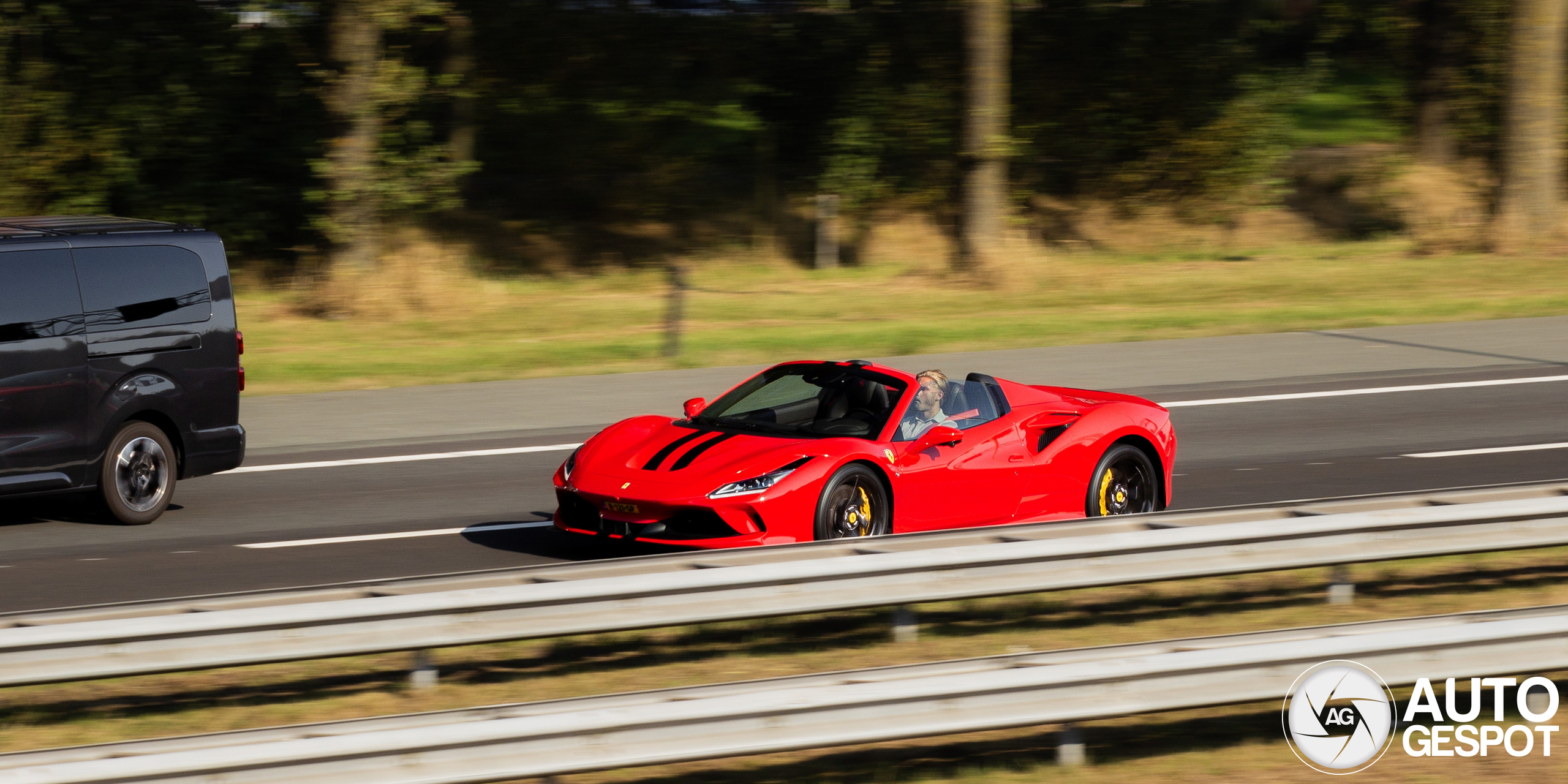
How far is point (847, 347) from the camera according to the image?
19141 millimetres

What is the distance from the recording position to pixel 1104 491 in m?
10.0

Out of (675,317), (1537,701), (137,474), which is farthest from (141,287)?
(675,317)

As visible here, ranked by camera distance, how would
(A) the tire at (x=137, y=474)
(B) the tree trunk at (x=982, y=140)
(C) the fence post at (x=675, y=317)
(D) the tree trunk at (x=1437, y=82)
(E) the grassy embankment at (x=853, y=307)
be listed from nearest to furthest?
(A) the tire at (x=137, y=474) < (C) the fence post at (x=675, y=317) < (E) the grassy embankment at (x=853, y=307) < (B) the tree trunk at (x=982, y=140) < (D) the tree trunk at (x=1437, y=82)

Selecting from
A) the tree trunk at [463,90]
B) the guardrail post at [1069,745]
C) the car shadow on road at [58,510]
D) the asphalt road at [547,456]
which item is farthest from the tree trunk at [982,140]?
the guardrail post at [1069,745]

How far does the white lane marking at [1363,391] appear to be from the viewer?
1528 cm

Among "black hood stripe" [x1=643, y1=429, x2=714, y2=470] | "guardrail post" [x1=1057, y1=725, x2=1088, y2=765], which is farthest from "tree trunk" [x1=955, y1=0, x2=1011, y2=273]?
"guardrail post" [x1=1057, y1=725, x2=1088, y2=765]

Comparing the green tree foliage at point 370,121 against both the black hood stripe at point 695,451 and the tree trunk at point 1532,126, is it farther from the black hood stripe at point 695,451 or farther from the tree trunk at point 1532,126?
the tree trunk at point 1532,126

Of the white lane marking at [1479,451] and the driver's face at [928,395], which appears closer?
the driver's face at [928,395]

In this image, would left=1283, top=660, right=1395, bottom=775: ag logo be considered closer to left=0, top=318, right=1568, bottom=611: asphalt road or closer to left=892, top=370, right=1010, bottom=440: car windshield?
left=892, top=370, right=1010, bottom=440: car windshield

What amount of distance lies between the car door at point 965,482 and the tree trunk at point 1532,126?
68.2ft

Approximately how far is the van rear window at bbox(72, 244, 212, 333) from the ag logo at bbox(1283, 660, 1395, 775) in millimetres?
7722

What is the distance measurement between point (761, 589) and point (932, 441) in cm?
307

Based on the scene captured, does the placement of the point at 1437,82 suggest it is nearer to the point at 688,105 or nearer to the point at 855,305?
the point at 688,105

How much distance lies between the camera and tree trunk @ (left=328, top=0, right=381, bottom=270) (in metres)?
22.7
